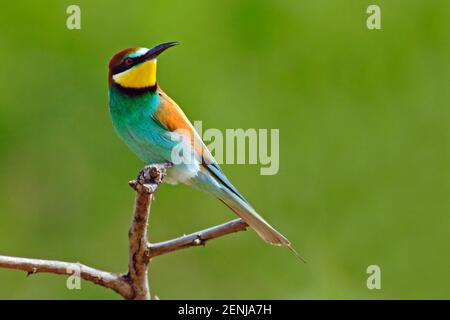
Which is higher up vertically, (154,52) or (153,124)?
(154,52)

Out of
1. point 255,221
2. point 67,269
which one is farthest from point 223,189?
point 67,269

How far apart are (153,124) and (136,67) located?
197mm

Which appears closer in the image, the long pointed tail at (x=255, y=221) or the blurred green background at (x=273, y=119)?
the long pointed tail at (x=255, y=221)

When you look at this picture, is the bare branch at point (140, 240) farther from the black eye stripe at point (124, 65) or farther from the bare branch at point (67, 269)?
the black eye stripe at point (124, 65)

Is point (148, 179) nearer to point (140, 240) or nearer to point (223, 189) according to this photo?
point (140, 240)

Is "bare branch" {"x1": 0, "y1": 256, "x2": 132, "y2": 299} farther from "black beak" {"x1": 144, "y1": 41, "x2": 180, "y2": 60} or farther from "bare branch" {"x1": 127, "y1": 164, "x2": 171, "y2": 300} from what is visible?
"black beak" {"x1": 144, "y1": 41, "x2": 180, "y2": 60}

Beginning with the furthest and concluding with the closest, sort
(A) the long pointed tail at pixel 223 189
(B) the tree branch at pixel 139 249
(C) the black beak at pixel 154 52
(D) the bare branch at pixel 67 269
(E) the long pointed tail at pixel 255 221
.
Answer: (C) the black beak at pixel 154 52 → (A) the long pointed tail at pixel 223 189 → (E) the long pointed tail at pixel 255 221 → (B) the tree branch at pixel 139 249 → (D) the bare branch at pixel 67 269

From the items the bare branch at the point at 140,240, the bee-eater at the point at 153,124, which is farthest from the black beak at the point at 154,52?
the bare branch at the point at 140,240

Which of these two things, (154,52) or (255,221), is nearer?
(255,221)

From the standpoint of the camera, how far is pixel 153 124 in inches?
122

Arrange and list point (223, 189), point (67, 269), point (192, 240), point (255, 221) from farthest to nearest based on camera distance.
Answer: point (223, 189) < point (255, 221) < point (192, 240) < point (67, 269)

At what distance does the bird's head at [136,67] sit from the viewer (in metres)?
3.08

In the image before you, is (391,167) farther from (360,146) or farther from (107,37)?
(107,37)

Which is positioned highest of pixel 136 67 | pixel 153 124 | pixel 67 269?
pixel 136 67
